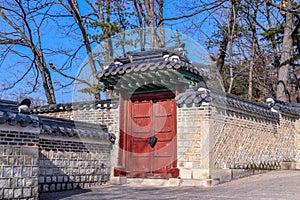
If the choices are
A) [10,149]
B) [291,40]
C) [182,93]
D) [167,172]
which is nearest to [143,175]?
[167,172]

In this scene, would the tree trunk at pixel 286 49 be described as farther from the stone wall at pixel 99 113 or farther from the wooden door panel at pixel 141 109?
the stone wall at pixel 99 113

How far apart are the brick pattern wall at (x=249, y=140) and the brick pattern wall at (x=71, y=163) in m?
2.61

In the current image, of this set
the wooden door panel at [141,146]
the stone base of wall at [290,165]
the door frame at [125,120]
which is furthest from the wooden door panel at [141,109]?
the stone base of wall at [290,165]

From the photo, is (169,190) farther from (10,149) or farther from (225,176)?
(10,149)

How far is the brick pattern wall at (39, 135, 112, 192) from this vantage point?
23.7ft

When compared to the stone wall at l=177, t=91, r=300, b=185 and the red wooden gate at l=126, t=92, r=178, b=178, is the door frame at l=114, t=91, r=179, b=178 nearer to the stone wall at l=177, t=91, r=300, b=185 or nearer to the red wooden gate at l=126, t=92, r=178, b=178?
the red wooden gate at l=126, t=92, r=178, b=178

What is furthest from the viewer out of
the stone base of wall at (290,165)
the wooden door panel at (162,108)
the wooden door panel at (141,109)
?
the stone base of wall at (290,165)

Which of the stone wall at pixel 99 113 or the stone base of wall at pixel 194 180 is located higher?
the stone wall at pixel 99 113

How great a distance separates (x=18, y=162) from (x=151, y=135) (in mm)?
3665

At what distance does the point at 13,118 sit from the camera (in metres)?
5.61

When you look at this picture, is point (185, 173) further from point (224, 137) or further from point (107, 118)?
point (107, 118)

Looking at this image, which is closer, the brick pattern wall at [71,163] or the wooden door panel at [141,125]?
the brick pattern wall at [71,163]

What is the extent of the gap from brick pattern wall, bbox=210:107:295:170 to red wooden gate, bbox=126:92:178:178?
972 millimetres

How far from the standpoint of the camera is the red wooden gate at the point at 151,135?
8383 millimetres
